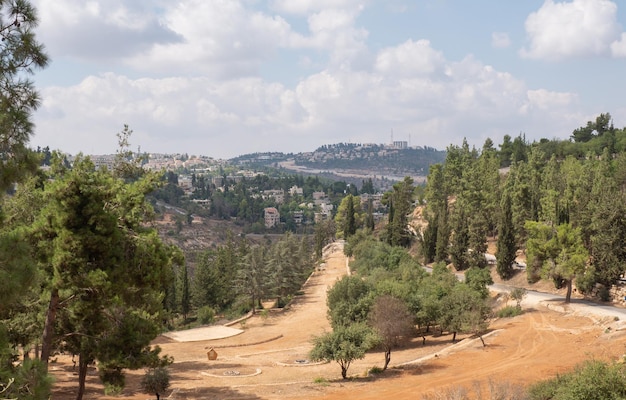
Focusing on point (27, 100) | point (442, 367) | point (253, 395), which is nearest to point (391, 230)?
point (442, 367)

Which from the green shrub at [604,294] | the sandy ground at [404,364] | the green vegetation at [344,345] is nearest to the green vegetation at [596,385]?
the sandy ground at [404,364]

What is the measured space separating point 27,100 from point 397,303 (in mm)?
26680

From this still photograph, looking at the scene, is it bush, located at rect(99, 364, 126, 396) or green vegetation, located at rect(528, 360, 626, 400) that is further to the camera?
bush, located at rect(99, 364, 126, 396)

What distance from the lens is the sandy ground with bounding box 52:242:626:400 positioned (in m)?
24.5

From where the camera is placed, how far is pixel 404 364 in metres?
29.3

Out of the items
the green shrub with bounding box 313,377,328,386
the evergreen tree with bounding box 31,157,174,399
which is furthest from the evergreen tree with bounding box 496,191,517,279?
the evergreen tree with bounding box 31,157,174,399

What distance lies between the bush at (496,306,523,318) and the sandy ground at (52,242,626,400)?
66 centimetres

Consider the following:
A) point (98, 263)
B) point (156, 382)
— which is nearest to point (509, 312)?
point (156, 382)

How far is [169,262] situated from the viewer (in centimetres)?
1764

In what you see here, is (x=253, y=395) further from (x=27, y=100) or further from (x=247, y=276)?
(x=247, y=276)

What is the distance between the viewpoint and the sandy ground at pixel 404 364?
2447cm

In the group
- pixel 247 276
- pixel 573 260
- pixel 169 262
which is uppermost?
pixel 169 262

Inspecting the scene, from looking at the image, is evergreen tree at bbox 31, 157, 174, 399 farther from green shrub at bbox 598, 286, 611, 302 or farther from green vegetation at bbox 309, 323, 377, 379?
green shrub at bbox 598, 286, 611, 302

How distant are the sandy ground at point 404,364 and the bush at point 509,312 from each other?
66 centimetres
